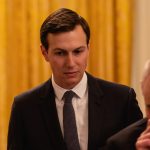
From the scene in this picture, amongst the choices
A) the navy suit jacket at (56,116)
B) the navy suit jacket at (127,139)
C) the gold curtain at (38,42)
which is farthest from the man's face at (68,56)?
the gold curtain at (38,42)

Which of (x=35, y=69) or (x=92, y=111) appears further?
(x=35, y=69)

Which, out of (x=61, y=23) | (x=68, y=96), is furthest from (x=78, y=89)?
(x=61, y=23)

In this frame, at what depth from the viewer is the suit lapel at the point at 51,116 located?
5.83 ft

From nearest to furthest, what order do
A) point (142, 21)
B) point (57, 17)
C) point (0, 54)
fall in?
point (57, 17) → point (0, 54) → point (142, 21)

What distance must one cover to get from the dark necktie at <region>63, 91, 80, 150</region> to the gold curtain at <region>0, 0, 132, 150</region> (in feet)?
3.26

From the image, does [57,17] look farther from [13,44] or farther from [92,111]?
[13,44]

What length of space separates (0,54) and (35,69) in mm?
251

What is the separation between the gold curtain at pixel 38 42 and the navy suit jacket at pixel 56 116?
90cm

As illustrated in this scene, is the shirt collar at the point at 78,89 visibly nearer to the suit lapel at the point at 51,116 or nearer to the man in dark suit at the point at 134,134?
the suit lapel at the point at 51,116

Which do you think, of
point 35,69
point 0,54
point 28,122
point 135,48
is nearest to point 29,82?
point 35,69

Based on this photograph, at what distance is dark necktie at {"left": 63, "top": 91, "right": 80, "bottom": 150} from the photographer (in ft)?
5.76

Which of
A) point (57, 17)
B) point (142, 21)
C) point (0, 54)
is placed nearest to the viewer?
point (57, 17)

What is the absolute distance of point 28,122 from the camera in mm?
1828

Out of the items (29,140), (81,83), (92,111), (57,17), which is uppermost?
(57,17)
